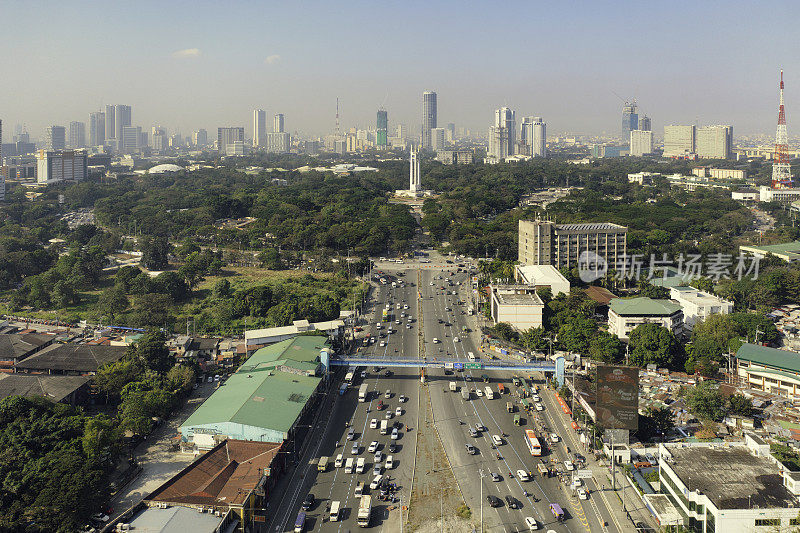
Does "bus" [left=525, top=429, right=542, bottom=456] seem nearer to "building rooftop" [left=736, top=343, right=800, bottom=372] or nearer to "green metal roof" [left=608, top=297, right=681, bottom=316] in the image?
"building rooftop" [left=736, top=343, right=800, bottom=372]

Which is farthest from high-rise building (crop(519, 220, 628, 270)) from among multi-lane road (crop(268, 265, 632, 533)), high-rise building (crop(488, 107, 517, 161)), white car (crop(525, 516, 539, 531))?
high-rise building (crop(488, 107, 517, 161))

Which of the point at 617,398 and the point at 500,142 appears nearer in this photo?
the point at 617,398

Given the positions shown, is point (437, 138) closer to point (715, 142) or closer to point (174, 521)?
point (715, 142)

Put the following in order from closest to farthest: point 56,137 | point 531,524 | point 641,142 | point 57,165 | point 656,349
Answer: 1. point 531,524
2. point 656,349
3. point 57,165
4. point 56,137
5. point 641,142

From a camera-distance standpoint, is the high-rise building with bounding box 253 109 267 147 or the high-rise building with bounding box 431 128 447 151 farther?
the high-rise building with bounding box 253 109 267 147

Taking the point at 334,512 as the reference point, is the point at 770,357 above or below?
above

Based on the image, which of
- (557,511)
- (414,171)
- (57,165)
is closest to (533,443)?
(557,511)

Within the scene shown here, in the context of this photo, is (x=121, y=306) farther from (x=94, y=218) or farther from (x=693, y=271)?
(x=94, y=218)
